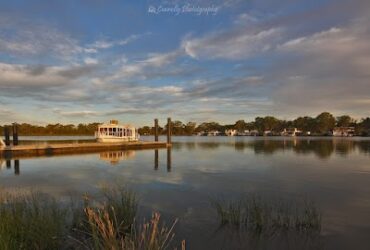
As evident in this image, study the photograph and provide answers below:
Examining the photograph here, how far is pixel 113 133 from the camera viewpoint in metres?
54.9

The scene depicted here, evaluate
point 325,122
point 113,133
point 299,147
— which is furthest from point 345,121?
point 113,133

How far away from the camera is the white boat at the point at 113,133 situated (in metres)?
53.6

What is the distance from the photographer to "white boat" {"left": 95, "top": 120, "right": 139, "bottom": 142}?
176ft

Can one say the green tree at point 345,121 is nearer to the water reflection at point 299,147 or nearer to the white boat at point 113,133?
the water reflection at point 299,147

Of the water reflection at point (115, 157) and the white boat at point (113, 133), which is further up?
the white boat at point (113, 133)

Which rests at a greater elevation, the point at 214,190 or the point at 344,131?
the point at 344,131

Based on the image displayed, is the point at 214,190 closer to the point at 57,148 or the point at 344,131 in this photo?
the point at 57,148

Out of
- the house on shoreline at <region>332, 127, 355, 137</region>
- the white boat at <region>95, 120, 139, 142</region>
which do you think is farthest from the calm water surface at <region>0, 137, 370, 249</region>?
the house on shoreline at <region>332, 127, 355, 137</region>

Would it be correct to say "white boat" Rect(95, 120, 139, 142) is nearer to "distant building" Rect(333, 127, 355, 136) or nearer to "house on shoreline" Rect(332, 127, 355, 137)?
"house on shoreline" Rect(332, 127, 355, 137)

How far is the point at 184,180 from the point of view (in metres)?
20.8

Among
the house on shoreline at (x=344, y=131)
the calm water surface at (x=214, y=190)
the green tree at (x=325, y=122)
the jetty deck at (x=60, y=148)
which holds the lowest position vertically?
the calm water surface at (x=214, y=190)

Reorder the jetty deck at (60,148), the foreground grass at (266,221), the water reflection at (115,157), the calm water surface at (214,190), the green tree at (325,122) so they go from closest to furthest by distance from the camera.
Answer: the calm water surface at (214,190) → the foreground grass at (266,221) → the water reflection at (115,157) → the jetty deck at (60,148) → the green tree at (325,122)

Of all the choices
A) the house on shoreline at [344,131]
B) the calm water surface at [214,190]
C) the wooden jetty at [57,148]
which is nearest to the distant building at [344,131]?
the house on shoreline at [344,131]

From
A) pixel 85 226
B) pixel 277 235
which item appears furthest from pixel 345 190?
pixel 85 226
